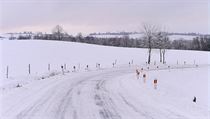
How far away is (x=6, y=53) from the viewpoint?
5753 cm

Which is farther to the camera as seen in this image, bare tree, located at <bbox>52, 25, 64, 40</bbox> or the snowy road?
bare tree, located at <bbox>52, 25, 64, 40</bbox>

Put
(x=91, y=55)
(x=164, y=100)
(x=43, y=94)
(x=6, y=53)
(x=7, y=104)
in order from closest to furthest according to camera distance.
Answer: (x=7, y=104) < (x=164, y=100) < (x=43, y=94) < (x=6, y=53) < (x=91, y=55)

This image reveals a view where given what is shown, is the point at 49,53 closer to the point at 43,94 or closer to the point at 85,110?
the point at 43,94

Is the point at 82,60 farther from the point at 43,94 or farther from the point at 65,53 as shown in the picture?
the point at 43,94

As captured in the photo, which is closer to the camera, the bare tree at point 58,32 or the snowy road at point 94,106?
the snowy road at point 94,106

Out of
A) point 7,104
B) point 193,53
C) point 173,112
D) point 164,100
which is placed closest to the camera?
point 173,112

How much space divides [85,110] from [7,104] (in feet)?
11.9

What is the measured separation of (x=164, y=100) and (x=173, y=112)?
373 cm

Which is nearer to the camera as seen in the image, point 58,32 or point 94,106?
point 94,106

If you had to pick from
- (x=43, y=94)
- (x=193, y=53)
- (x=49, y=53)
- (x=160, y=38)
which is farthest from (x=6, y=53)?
(x=193, y=53)

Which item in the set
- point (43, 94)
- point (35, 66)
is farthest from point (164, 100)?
point (35, 66)

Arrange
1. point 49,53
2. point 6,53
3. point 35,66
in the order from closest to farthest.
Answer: point 35,66, point 6,53, point 49,53

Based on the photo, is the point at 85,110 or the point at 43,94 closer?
the point at 85,110

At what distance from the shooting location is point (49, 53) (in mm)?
62969
